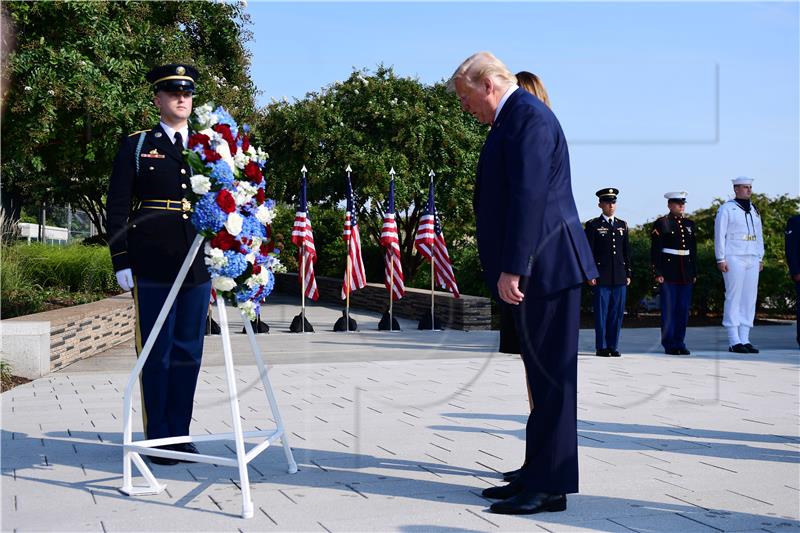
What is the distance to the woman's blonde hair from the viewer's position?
16.0 feet

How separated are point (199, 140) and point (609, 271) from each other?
7.76m

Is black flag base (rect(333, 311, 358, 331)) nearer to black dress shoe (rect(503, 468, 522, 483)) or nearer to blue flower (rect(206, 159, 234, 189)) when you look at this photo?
black dress shoe (rect(503, 468, 522, 483))

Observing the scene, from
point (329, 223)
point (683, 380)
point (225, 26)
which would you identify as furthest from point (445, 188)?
point (683, 380)

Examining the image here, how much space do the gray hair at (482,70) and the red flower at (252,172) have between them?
115 cm

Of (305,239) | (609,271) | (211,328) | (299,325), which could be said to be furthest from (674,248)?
(211,328)

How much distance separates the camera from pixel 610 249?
1143 centimetres

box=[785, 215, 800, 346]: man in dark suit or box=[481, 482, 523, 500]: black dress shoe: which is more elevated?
box=[785, 215, 800, 346]: man in dark suit

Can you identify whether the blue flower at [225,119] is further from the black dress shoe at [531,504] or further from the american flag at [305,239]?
the american flag at [305,239]

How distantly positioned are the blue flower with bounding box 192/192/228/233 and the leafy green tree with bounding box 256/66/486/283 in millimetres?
18068

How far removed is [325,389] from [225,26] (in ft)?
47.9

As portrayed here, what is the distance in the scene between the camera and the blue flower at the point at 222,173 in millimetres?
4562

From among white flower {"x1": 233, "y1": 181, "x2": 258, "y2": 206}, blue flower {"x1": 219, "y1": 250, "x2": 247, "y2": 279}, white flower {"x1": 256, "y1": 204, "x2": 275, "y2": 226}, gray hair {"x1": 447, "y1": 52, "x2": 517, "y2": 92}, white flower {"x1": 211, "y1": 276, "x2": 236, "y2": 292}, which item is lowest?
white flower {"x1": 211, "y1": 276, "x2": 236, "y2": 292}

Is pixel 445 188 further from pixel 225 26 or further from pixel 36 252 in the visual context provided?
pixel 36 252

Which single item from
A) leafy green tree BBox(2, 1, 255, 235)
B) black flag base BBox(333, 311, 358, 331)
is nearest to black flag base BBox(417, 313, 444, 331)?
black flag base BBox(333, 311, 358, 331)
